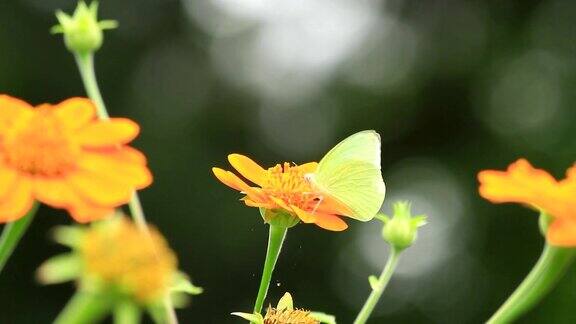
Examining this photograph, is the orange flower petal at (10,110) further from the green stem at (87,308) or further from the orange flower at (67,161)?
the green stem at (87,308)

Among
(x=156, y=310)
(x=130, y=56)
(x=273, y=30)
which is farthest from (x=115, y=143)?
(x=273, y=30)

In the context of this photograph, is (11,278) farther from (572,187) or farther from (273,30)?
(572,187)

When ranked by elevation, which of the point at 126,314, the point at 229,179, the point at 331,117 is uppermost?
the point at 331,117

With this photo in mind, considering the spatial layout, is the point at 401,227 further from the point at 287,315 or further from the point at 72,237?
the point at 72,237

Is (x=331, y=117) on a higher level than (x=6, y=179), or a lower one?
higher

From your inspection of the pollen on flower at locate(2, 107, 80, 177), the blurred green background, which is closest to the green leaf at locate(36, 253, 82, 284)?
the pollen on flower at locate(2, 107, 80, 177)

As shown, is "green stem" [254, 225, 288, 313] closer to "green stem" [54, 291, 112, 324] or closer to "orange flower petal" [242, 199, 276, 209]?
"orange flower petal" [242, 199, 276, 209]

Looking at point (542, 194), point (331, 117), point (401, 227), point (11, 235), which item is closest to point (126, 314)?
point (11, 235)
